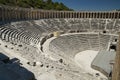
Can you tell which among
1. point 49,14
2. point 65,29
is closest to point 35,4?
point 49,14

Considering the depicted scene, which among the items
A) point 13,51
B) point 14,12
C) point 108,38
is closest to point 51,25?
point 14,12

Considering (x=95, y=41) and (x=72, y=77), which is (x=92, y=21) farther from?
(x=72, y=77)

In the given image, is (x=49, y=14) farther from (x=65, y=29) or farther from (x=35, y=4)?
(x=35, y=4)

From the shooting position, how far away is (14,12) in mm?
34625

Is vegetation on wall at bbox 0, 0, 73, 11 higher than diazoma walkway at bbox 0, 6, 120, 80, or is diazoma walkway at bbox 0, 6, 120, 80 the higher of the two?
vegetation on wall at bbox 0, 0, 73, 11

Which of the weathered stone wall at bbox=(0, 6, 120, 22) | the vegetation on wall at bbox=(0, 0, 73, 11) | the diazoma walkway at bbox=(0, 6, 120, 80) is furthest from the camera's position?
the vegetation on wall at bbox=(0, 0, 73, 11)

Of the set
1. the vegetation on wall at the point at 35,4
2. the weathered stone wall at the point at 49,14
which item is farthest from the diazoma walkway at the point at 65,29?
the vegetation on wall at the point at 35,4

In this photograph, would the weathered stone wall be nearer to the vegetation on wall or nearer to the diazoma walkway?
the diazoma walkway

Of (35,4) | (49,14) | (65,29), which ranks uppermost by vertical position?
(35,4)

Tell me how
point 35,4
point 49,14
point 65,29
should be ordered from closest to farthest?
point 65,29 → point 49,14 → point 35,4

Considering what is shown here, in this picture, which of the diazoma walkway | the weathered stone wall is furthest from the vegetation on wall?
the diazoma walkway

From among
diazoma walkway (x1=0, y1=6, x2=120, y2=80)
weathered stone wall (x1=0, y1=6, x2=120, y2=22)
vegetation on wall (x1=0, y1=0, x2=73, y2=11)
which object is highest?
vegetation on wall (x1=0, y1=0, x2=73, y2=11)

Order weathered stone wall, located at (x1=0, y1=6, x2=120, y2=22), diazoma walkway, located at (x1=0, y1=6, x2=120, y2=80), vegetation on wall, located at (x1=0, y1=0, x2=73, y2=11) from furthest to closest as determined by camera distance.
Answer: vegetation on wall, located at (x1=0, y1=0, x2=73, y2=11), weathered stone wall, located at (x1=0, y1=6, x2=120, y2=22), diazoma walkway, located at (x1=0, y1=6, x2=120, y2=80)

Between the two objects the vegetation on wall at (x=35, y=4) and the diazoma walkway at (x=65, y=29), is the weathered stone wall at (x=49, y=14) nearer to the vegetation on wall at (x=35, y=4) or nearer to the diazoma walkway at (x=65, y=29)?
the diazoma walkway at (x=65, y=29)
